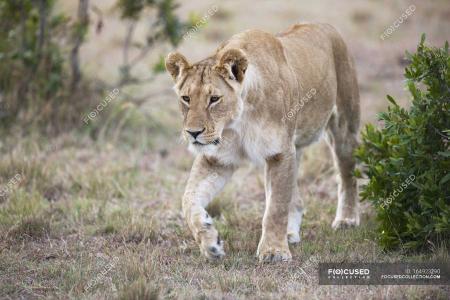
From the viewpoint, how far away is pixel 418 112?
4.78m

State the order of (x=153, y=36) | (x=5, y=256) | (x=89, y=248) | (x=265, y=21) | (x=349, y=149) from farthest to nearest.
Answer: (x=265, y=21) → (x=153, y=36) → (x=349, y=149) → (x=89, y=248) → (x=5, y=256)

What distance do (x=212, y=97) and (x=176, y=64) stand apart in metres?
0.45

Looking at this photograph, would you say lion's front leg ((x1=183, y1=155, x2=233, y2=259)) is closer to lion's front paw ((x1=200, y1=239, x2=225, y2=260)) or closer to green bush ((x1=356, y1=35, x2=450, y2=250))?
lion's front paw ((x1=200, y1=239, x2=225, y2=260))

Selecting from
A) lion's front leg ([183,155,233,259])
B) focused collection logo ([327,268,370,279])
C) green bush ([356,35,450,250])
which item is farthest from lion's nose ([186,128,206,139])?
green bush ([356,35,450,250])

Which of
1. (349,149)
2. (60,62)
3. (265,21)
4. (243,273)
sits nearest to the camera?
(243,273)

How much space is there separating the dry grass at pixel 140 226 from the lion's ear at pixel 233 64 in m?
1.28

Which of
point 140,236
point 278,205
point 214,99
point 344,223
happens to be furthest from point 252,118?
point 344,223

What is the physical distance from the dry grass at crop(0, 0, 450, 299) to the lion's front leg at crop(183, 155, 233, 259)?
15 centimetres

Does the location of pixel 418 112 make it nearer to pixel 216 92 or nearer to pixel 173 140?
pixel 216 92

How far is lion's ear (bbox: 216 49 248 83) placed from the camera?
4.68 m

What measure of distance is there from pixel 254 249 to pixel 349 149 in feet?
5.16

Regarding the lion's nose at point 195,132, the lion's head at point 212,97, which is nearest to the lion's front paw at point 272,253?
the lion's head at point 212,97

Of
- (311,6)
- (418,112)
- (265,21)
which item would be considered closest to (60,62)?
(418,112)

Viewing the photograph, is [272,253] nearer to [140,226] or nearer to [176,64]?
[140,226]
